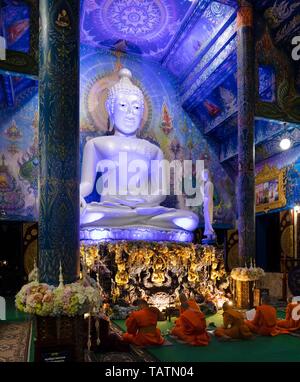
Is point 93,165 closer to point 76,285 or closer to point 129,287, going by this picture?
point 129,287

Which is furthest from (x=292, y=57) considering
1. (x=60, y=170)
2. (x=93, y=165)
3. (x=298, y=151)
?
(x=60, y=170)

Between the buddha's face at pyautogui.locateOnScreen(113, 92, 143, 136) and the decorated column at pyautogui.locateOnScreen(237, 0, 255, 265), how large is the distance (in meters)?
2.49

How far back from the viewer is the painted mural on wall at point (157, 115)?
32.5ft

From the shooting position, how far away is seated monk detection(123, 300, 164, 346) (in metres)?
4.92

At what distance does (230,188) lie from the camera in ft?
36.0

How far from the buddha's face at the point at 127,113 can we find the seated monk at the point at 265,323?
17.2 ft

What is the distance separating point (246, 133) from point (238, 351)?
4.20 m

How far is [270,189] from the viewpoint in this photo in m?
10.2

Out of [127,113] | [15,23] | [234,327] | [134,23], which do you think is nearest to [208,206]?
[127,113]

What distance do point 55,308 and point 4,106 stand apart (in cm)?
634

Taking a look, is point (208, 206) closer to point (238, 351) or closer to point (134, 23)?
point (238, 351)

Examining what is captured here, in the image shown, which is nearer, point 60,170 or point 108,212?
point 60,170

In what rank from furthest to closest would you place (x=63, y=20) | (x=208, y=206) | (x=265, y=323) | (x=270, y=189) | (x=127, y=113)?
(x=270, y=189)
(x=127, y=113)
(x=208, y=206)
(x=265, y=323)
(x=63, y=20)

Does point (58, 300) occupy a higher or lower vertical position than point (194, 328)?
higher
